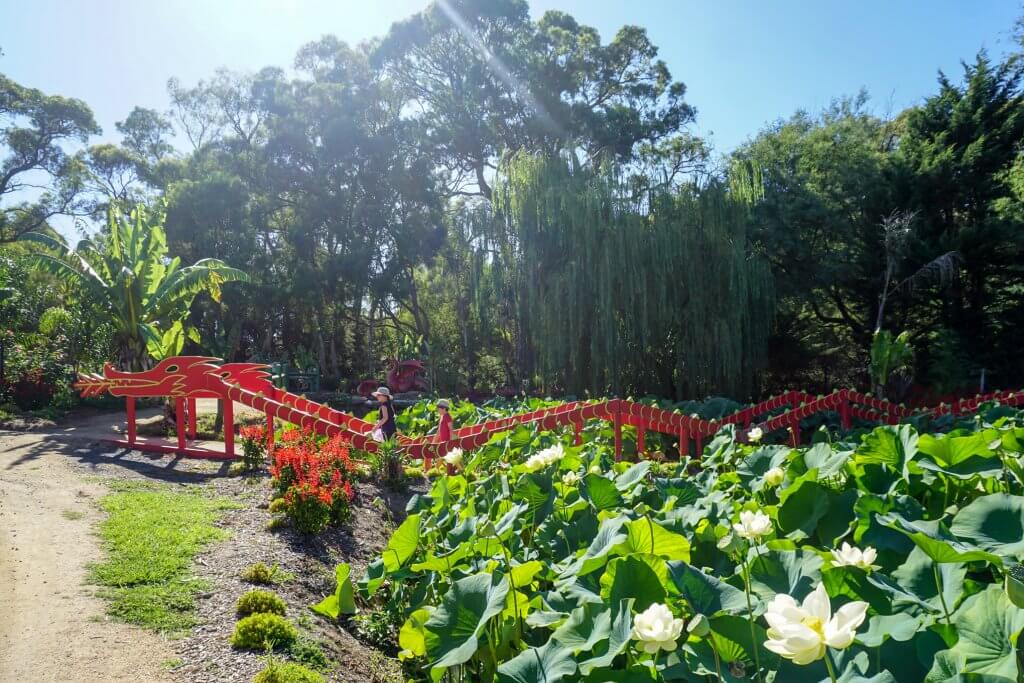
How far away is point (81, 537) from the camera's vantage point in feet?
16.6

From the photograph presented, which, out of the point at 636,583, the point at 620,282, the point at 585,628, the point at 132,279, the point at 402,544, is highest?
the point at 620,282

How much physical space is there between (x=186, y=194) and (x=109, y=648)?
21.4 metres

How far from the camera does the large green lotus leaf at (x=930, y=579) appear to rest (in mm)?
1581

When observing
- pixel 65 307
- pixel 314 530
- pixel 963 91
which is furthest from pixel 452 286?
pixel 314 530

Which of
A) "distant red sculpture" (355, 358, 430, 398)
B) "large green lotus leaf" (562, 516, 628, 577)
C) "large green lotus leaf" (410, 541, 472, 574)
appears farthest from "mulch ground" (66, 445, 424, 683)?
"distant red sculpture" (355, 358, 430, 398)

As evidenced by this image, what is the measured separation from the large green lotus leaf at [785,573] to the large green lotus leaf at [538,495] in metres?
1.38

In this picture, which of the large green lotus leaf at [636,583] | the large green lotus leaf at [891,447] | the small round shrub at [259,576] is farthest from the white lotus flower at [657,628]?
the small round shrub at [259,576]

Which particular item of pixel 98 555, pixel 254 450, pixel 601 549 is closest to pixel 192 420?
pixel 254 450

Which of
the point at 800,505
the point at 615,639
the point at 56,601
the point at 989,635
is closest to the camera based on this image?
the point at 989,635

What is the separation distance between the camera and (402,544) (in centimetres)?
306

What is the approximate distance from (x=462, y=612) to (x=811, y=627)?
4.21 ft

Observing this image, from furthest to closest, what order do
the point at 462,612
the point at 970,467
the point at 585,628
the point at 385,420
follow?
the point at 385,420, the point at 970,467, the point at 462,612, the point at 585,628

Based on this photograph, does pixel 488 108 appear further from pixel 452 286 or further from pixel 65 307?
pixel 65 307

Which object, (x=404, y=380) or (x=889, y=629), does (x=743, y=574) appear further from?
(x=404, y=380)
